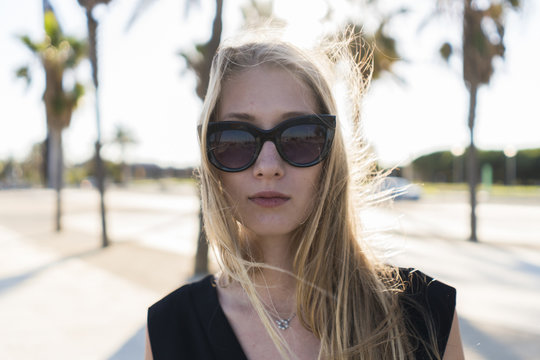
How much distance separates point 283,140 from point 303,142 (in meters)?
0.07

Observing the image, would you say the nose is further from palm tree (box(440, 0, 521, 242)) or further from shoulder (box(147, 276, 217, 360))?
palm tree (box(440, 0, 521, 242))

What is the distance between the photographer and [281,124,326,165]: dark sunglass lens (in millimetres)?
1322

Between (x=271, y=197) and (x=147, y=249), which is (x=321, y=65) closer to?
(x=271, y=197)

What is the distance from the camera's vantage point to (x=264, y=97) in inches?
53.6

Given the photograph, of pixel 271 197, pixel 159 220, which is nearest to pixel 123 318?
pixel 271 197

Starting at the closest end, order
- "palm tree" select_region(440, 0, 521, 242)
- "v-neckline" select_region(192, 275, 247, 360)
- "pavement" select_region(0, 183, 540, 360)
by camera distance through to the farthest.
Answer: "v-neckline" select_region(192, 275, 247, 360) → "pavement" select_region(0, 183, 540, 360) → "palm tree" select_region(440, 0, 521, 242)

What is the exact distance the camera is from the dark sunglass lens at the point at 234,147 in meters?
1.34

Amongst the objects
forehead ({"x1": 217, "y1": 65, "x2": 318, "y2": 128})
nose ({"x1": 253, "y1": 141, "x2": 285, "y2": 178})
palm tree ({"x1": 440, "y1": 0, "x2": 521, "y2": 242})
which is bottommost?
nose ({"x1": 253, "y1": 141, "x2": 285, "y2": 178})

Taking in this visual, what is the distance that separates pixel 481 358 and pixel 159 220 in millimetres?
13923

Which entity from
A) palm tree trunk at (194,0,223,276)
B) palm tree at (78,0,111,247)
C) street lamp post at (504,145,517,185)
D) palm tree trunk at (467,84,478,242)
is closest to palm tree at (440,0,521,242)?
palm tree trunk at (467,84,478,242)

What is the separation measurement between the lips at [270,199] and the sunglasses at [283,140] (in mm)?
114

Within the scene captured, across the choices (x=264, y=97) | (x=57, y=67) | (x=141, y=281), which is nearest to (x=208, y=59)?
(x=141, y=281)

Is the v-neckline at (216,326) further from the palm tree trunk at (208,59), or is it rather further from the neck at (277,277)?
the palm tree trunk at (208,59)

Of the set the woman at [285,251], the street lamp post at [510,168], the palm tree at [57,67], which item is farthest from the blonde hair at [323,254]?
the street lamp post at [510,168]
